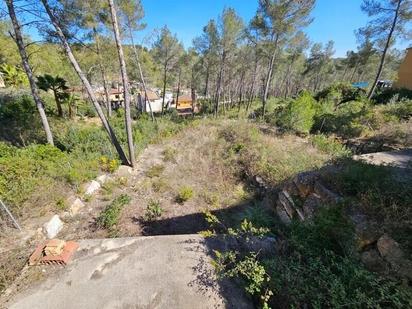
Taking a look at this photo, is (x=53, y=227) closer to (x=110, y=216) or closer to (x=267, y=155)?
(x=110, y=216)

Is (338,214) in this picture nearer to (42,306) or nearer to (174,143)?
(42,306)

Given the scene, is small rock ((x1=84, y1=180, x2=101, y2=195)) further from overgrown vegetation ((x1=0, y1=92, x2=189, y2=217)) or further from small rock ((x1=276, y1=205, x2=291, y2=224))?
small rock ((x1=276, y1=205, x2=291, y2=224))

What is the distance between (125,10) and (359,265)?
1457 cm

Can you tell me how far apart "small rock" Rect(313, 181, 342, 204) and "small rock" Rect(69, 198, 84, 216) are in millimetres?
4993

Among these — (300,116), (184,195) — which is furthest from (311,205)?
(300,116)

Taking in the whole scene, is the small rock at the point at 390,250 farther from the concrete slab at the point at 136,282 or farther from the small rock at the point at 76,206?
the small rock at the point at 76,206

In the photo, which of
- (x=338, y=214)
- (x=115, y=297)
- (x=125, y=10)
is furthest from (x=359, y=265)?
(x=125, y=10)

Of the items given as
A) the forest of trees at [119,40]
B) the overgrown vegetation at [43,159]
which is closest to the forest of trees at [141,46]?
the forest of trees at [119,40]

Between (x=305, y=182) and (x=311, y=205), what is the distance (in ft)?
1.58

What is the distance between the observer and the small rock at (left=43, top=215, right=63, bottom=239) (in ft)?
12.5

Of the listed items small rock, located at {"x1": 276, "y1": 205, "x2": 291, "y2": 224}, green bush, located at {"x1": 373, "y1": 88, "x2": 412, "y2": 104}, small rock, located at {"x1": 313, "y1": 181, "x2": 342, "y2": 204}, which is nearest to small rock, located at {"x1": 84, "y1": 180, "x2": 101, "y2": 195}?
small rock, located at {"x1": 276, "y1": 205, "x2": 291, "y2": 224}

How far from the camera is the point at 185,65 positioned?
20.1 m

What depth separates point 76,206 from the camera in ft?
15.3

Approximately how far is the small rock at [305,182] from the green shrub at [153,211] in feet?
10.3
